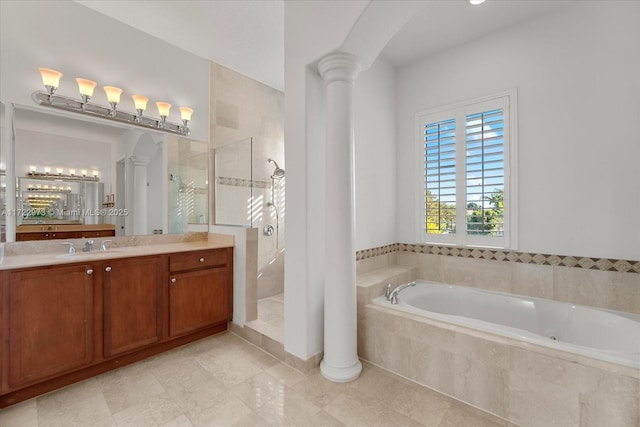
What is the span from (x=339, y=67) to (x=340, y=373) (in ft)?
6.73

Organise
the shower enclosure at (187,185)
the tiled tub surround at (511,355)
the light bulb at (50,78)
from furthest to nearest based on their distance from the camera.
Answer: the shower enclosure at (187,185)
the light bulb at (50,78)
the tiled tub surround at (511,355)

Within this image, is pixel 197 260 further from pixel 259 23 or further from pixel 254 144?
pixel 259 23

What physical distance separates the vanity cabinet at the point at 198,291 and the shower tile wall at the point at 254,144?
2.11 ft

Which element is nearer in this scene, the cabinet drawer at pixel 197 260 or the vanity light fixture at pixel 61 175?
the vanity light fixture at pixel 61 175

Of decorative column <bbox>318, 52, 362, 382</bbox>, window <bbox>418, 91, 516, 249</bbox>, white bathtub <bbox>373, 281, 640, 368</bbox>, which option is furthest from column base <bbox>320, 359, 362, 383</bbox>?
window <bbox>418, 91, 516, 249</bbox>

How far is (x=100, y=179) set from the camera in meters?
2.35

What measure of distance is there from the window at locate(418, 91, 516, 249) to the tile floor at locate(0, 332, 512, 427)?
58.9 inches

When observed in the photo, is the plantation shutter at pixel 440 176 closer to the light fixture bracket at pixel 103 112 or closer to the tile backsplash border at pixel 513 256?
the tile backsplash border at pixel 513 256

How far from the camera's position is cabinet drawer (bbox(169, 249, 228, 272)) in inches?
88.7

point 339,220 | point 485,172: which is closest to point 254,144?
point 339,220

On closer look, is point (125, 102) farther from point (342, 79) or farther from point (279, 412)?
point (279, 412)

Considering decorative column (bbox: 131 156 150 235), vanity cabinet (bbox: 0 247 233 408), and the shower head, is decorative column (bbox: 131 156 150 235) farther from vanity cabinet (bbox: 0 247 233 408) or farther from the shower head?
the shower head

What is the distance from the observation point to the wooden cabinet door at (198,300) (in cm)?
224

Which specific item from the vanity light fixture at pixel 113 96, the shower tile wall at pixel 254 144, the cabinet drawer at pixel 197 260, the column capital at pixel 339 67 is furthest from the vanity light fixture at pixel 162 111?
the column capital at pixel 339 67
